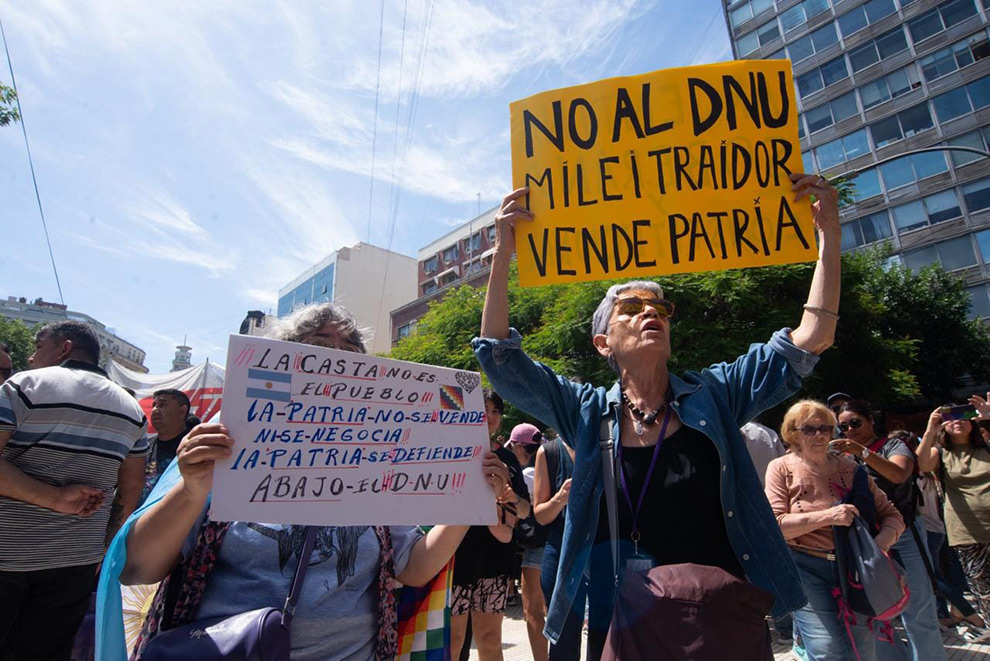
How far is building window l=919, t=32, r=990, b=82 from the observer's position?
30.5m

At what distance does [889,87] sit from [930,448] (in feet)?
122

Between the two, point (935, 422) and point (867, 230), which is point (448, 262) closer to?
point (867, 230)

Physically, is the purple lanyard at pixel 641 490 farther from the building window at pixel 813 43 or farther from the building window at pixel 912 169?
the building window at pixel 813 43

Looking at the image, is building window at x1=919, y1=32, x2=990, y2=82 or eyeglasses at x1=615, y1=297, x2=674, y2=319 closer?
eyeglasses at x1=615, y1=297, x2=674, y2=319

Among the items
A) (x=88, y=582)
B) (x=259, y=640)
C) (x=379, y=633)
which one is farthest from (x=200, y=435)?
(x=88, y=582)

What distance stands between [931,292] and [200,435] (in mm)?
32430

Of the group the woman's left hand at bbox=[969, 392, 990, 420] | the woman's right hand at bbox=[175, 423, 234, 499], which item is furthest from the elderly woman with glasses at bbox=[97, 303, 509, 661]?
the woman's left hand at bbox=[969, 392, 990, 420]

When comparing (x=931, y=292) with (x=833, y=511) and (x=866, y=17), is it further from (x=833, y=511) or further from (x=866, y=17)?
(x=833, y=511)

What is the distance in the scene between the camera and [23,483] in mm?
2641

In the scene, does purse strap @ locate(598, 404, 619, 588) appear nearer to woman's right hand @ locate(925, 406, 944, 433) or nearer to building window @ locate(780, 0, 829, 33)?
woman's right hand @ locate(925, 406, 944, 433)

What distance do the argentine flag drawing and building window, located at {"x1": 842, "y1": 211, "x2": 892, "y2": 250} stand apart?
3667 centimetres

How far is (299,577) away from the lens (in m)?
1.61

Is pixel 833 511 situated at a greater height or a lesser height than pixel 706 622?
greater

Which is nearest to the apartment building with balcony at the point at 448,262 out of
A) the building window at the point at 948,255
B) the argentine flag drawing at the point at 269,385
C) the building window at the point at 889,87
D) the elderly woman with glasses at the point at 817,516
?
the building window at the point at 889,87
